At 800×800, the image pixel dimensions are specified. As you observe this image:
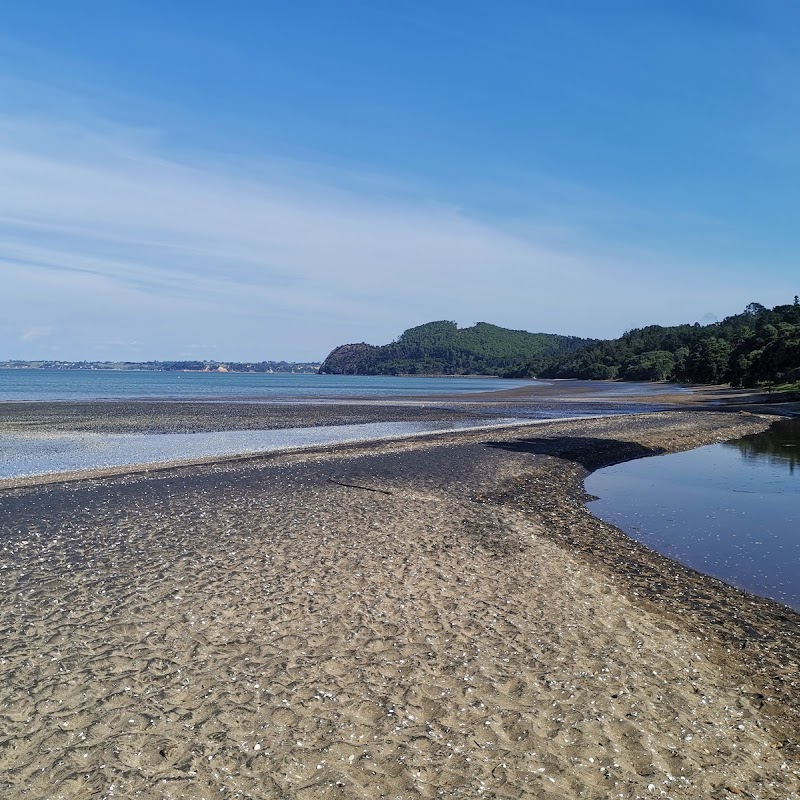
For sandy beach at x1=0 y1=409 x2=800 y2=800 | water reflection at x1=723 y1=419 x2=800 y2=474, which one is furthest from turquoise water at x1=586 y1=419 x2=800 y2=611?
sandy beach at x1=0 y1=409 x2=800 y2=800

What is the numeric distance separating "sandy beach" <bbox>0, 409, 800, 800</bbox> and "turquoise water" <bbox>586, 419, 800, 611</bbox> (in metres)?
1.24

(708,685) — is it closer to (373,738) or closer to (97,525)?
(373,738)

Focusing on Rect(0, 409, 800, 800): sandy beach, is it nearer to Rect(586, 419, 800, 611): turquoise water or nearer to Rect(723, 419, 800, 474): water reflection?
Rect(586, 419, 800, 611): turquoise water

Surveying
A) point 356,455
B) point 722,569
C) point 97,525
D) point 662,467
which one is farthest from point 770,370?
point 97,525

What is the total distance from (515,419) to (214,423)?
871 inches

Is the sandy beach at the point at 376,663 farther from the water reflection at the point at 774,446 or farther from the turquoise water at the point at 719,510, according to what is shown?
the water reflection at the point at 774,446

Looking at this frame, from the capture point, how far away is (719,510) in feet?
63.8

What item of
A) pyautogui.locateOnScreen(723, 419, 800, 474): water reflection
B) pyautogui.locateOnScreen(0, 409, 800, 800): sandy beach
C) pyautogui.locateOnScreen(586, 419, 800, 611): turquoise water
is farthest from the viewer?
pyautogui.locateOnScreen(723, 419, 800, 474): water reflection

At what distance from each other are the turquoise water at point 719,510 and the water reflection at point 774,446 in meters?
0.09

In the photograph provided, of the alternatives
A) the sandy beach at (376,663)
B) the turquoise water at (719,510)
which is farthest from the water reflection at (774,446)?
the sandy beach at (376,663)

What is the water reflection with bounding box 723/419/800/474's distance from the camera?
3028 centimetres

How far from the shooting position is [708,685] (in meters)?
8.24

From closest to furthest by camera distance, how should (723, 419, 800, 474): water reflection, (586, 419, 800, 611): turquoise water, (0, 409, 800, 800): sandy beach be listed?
(0, 409, 800, 800): sandy beach → (586, 419, 800, 611): turquoise water → (723, 419, 800, 474): water reflection

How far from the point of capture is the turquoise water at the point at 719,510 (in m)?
13.9
